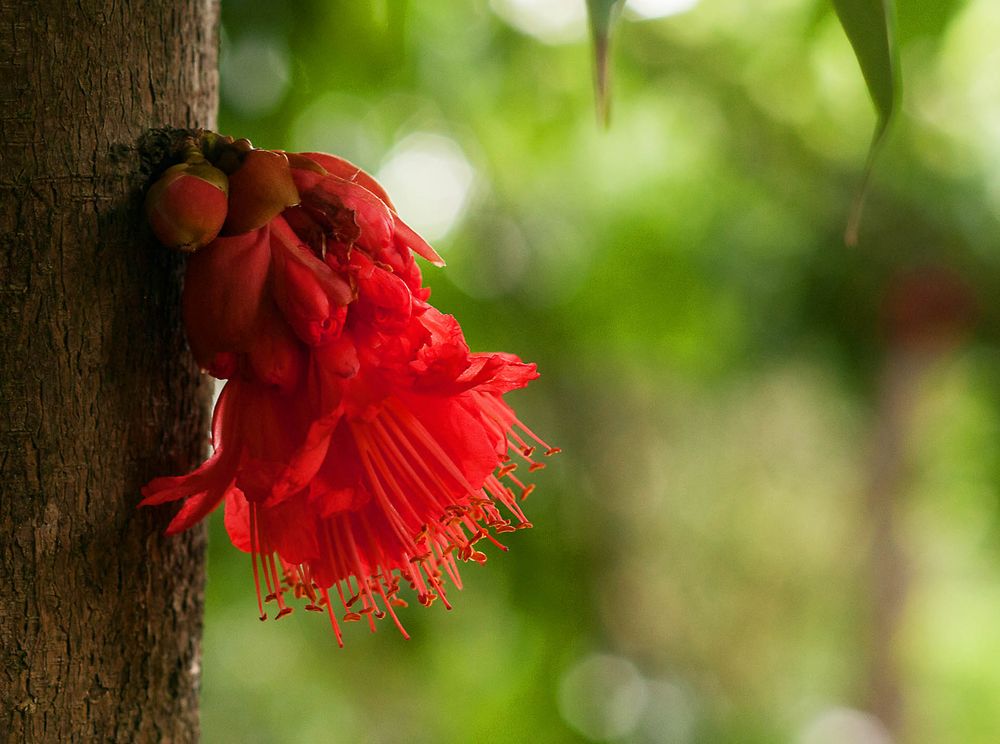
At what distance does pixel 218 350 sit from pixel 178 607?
12cm

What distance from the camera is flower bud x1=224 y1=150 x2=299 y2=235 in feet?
1.17

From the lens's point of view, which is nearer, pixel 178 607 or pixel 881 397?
pixel 178 607

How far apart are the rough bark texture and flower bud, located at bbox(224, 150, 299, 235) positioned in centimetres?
4

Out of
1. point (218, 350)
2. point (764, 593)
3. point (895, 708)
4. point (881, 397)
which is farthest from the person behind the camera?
point (764, 593)

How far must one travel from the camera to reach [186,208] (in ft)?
1.12

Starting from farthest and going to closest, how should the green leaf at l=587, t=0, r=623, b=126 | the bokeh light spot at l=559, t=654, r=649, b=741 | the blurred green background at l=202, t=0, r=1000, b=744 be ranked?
the bokeh light spot at l=559, t=654, r=649, b=741 → the blurred green background at l=202, t=0, r=1000, b=744 → the green leaf at l=587, t=0, r=623, b=126

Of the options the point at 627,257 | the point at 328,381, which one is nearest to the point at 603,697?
the point at 627,257

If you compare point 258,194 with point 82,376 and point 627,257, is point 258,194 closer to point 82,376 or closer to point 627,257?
point 82,376

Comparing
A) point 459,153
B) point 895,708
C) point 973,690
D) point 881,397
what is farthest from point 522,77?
point 973,690

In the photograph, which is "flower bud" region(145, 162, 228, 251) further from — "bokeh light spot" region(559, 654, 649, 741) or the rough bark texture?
"bokeh light spot" region(559, 654, 649, 741)

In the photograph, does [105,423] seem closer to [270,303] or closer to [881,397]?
[270,303]

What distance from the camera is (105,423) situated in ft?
1.18

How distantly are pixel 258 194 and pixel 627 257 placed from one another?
120 cm

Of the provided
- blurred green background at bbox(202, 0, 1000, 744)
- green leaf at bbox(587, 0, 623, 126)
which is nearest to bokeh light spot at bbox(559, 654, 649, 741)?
blurred green background at bbox(202, 0, 1000, 744)
